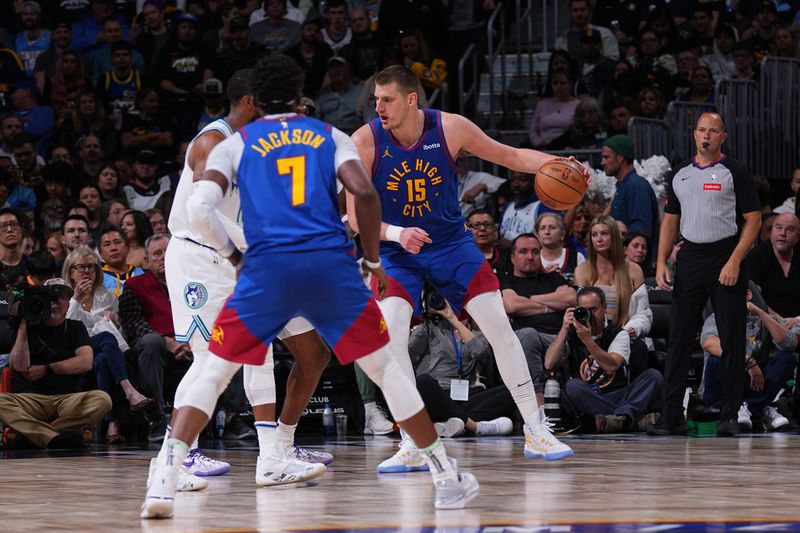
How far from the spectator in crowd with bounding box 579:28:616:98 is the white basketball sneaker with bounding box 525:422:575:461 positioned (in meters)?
7.33

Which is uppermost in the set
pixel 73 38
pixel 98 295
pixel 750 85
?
pixel 73 38

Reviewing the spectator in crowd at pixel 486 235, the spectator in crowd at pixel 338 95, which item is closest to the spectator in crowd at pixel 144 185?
the spectator in crowd at pixel 338 95

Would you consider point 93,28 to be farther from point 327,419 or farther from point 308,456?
point 308,456

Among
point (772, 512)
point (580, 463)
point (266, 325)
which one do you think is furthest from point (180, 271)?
point (772, 512)

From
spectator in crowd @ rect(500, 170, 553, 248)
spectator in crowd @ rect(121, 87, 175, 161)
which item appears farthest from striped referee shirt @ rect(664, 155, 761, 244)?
spectator in crowd @ rect(121, 87, 175, 161)

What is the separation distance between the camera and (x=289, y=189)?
4574 mm

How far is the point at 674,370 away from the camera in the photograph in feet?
28.1

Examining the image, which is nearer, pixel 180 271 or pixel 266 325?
pixel 266 325

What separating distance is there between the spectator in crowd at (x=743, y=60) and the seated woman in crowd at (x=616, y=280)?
3.97m

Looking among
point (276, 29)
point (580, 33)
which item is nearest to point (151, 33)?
point (276, 29)

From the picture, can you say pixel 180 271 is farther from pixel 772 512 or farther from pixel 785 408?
pixel 785 408

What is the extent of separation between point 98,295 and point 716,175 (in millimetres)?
4725

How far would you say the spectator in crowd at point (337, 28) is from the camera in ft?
47.4

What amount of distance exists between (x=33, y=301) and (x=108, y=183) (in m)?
3.94
